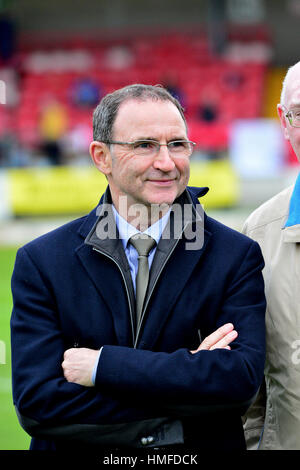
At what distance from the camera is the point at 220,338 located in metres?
2.63

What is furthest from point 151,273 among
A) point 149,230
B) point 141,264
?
point 149,230

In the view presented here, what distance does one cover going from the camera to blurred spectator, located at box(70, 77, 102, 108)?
3000 centimetres

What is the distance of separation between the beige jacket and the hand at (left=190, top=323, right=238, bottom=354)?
0.32 m

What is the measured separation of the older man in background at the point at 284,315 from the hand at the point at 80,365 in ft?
2.47

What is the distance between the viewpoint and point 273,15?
29766 mm

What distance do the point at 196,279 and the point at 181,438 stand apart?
1.87ft

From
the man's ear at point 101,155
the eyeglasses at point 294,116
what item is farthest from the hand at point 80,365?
the eyeglasses at point 294,116

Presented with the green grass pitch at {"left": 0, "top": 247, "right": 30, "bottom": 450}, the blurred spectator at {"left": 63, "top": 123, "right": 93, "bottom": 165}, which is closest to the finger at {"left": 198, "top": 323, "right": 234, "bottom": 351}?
the green grass pitch at {"left": 0, "top": 247, "right": 30, "bottom": 450}

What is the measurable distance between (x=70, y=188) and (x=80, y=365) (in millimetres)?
17104

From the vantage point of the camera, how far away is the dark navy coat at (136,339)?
2535 millimetres

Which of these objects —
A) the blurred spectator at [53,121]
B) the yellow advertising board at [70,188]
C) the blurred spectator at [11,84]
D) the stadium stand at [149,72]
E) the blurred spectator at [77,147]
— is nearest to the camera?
the yellow advertising board at [70,188]

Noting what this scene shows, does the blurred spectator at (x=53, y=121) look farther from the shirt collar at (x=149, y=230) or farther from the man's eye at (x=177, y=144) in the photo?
the man's eye at (x=177, y=144)

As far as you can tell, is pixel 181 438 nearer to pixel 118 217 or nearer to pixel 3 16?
pixel 118 217

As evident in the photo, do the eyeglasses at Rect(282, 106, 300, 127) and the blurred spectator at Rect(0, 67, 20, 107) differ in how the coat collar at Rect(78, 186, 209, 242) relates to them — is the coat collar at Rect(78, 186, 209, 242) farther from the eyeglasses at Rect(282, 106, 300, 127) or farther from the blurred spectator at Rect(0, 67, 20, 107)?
the blurred spectator at Rect(0, 67, 20, 107)
